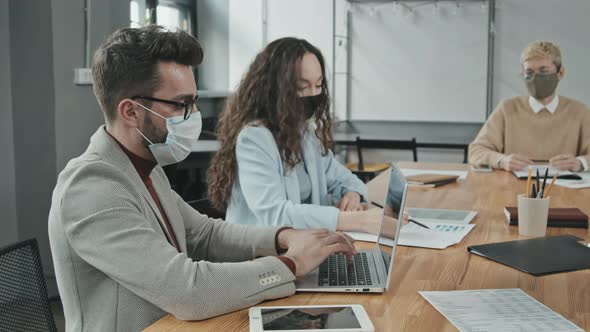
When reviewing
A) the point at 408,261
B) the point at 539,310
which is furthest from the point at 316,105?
the point at 539,310

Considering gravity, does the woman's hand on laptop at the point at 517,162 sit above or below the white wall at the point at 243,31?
below

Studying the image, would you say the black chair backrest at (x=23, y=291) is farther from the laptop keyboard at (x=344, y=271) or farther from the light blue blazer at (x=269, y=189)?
the light blue blazer at (x=269, y=189)

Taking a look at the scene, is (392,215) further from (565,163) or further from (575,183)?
(565,163)

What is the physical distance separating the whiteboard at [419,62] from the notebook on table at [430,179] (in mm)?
3477

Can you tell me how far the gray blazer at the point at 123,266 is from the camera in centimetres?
113

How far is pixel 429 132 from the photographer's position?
6207mm

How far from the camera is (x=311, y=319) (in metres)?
1.08

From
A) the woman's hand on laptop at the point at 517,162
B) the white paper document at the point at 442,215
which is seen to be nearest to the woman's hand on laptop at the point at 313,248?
the white paper document at the point at 442,215

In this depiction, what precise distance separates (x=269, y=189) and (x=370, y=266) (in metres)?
0.65

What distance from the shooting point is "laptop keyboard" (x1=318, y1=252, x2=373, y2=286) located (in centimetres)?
130

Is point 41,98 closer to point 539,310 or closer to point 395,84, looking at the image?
point 539,310

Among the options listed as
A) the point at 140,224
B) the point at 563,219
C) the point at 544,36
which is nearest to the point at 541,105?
the point at 563,219

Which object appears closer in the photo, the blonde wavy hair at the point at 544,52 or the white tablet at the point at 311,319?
the white tablet at the point at 311,319

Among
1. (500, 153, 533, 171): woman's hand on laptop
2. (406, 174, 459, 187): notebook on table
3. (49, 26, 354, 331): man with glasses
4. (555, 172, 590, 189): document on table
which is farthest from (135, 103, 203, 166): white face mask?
(500, 153, 533, 171): woman's hand on laptop
